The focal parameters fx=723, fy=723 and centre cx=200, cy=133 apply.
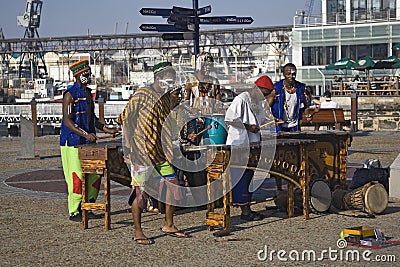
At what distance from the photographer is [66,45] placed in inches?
4053

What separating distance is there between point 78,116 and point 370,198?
389cm

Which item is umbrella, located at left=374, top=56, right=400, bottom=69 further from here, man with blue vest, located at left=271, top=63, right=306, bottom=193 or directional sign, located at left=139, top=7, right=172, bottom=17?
man with blue vest, located at left=271, top=63, right=306, bottom=193

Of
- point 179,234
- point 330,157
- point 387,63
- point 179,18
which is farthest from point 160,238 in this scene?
point 387,63

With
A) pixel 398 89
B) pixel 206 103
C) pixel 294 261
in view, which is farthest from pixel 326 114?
pixel 398 89

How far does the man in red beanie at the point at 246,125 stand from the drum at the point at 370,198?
1.25 metres

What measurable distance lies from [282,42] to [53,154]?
202 feet

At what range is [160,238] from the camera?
819 centimetres

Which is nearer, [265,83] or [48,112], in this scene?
[265,83]

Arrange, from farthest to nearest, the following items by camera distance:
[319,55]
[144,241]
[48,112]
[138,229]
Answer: [319,55], [48,112], [138,229], [144,241]

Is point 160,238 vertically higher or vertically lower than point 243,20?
lower

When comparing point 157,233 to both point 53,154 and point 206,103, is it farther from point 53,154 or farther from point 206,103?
point 53,154

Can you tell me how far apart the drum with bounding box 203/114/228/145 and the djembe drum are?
1.96 metres

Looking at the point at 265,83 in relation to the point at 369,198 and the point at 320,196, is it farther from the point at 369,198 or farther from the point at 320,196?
the point at 369,198

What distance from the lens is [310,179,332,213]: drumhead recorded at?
31.1 feet
